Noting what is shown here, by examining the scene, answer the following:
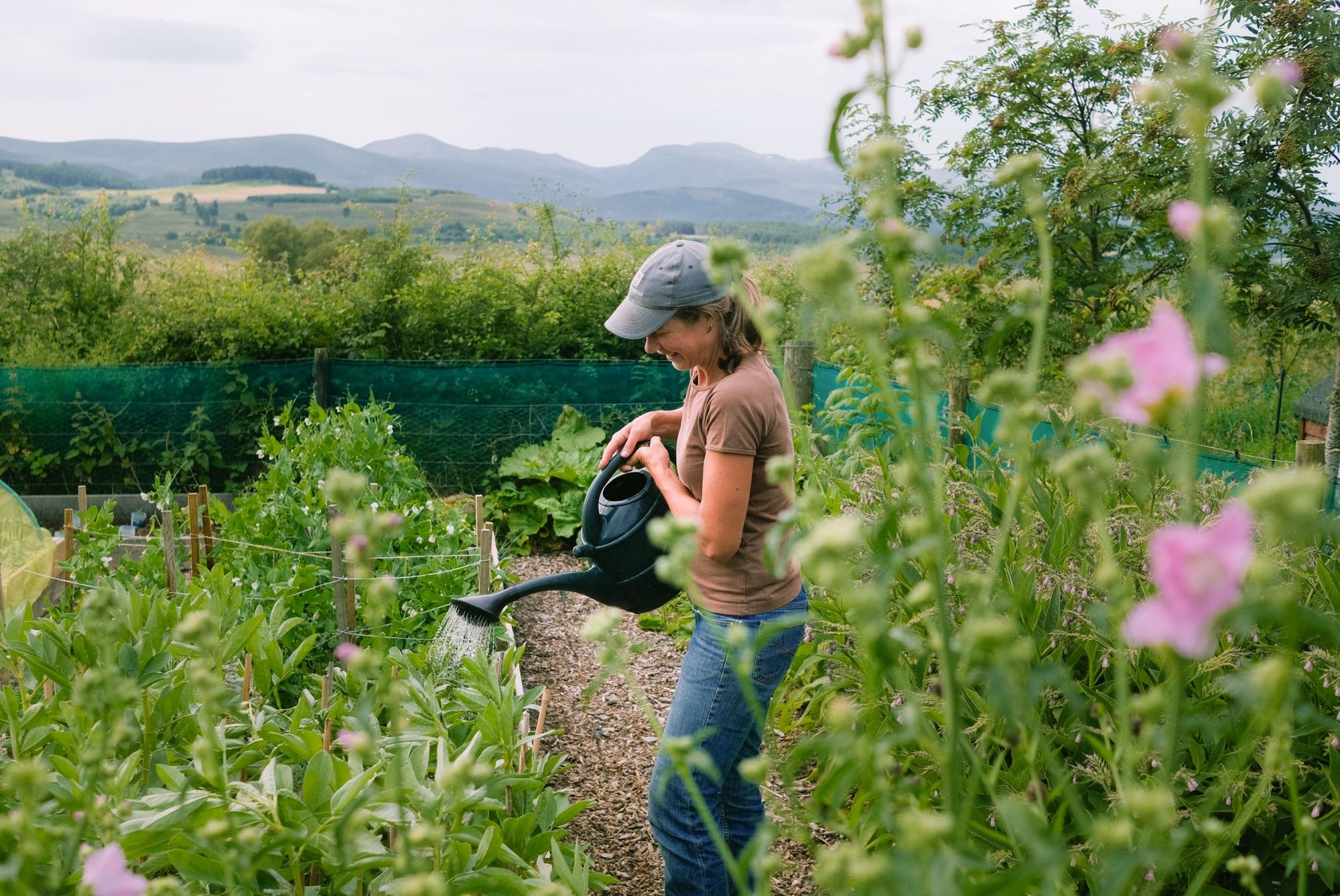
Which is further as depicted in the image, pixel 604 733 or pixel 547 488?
pixel 547 488

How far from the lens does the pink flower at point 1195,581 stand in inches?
20.9

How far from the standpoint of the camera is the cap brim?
2121mm

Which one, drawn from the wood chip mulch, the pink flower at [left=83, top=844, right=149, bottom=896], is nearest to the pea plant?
the pink flower at [left=83, top=844, right=149, bottom=896]

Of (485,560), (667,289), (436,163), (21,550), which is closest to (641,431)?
(667,289)

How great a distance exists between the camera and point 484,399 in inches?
275

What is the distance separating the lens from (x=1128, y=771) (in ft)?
2.39

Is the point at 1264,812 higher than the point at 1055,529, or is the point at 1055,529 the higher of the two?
the point at 1055,529

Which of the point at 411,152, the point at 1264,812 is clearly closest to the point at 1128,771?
the point at 1264,812

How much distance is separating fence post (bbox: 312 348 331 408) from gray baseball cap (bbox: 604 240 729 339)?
5.18 metres

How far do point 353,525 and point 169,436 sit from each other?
672 centimetres

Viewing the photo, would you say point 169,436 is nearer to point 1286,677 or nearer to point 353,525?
point 353,525

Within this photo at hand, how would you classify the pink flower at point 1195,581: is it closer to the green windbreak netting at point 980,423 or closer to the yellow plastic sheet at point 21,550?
the green windbreak netting at point 980,423

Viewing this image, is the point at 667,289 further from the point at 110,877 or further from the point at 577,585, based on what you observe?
the point at 110,877

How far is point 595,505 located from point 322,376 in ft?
16.3
